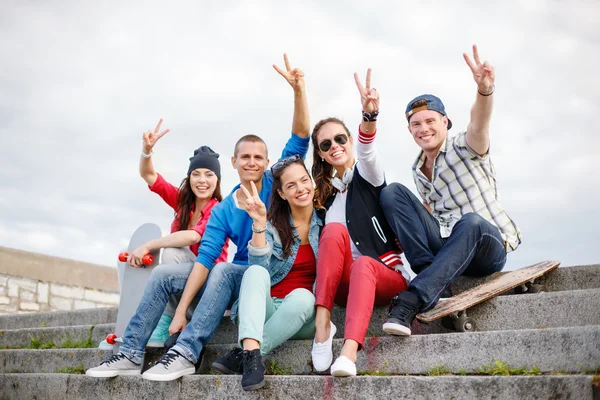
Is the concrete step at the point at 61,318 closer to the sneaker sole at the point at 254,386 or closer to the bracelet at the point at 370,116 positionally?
the sneaker sole at the point at 254,386

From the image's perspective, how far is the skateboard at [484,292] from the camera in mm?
2982

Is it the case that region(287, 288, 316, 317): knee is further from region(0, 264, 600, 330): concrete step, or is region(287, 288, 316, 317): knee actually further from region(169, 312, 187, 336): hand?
region(0, 264, 600, 330): concrete step

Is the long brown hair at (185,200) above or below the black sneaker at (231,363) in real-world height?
above

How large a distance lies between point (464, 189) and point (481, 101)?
0.57 metres

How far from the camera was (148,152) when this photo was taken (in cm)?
451

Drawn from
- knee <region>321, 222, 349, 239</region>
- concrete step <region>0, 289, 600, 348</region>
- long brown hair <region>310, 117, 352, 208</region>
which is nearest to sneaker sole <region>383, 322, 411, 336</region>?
concrete step <region>0, 289, 600, 348</region>

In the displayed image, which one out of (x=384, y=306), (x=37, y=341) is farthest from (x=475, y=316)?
(x=37, y=341)

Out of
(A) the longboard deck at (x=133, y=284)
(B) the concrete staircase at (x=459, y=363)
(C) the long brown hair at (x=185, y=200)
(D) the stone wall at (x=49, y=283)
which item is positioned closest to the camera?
(B) the concrete staircase at (x=459, y=363)

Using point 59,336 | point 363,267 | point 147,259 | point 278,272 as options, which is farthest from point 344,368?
point 59,336

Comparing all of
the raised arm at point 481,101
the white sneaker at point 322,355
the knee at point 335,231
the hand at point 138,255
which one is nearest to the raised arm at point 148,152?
the hand at point 138,255

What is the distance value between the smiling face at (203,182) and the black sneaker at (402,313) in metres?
1.86

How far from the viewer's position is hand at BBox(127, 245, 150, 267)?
3961mm

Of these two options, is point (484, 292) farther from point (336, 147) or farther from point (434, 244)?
point (336, 147)

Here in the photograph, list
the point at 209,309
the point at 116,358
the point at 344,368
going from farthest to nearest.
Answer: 1. the point at 116,358
2. the point at 209,309
3. the point at 344,368
